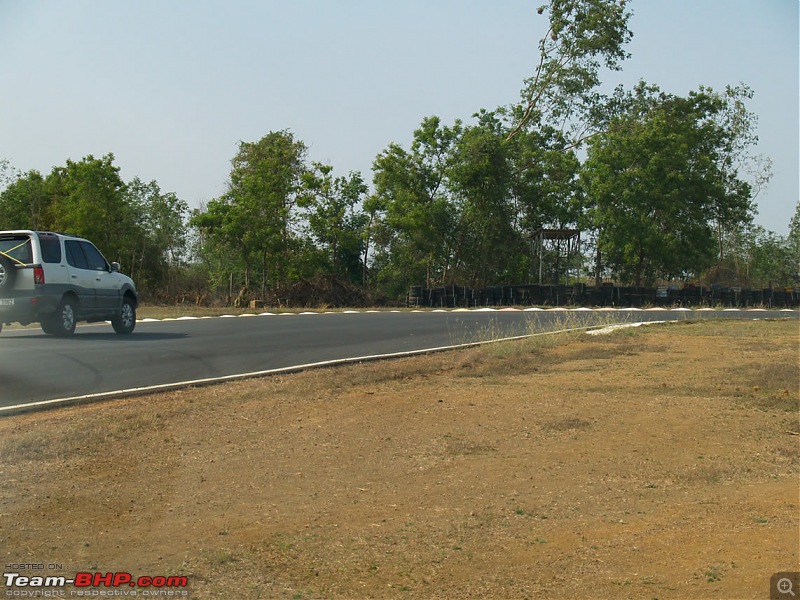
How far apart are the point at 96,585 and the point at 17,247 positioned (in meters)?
13.2

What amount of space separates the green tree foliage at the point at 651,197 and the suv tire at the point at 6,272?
120 feet

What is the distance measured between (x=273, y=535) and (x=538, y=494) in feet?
7.29

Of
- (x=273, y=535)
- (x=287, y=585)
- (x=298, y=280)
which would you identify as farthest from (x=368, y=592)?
(x=298, y=280)

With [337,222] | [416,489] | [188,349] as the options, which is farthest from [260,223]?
[416,489]

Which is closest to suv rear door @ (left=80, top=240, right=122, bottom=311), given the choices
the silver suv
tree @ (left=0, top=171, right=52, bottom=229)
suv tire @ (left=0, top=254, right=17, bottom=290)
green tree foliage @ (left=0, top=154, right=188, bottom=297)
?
the silver suv

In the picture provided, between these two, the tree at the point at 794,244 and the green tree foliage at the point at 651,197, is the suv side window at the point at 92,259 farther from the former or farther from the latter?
the tree at the point at 794,244

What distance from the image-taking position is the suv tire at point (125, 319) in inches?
760

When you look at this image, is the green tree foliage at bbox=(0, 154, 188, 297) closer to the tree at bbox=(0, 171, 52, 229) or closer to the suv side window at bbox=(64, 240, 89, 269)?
the tree at bbox=(0, 171, 52, 229)

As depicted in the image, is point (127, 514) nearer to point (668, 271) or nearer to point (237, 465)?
point (237, 465)

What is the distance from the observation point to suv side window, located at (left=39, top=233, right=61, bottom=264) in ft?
56.4

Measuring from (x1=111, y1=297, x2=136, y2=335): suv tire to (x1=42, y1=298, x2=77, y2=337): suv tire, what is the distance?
4.57 feet

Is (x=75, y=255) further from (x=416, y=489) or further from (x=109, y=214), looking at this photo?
(x=109, y=214)

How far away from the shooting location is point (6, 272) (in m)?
16.5

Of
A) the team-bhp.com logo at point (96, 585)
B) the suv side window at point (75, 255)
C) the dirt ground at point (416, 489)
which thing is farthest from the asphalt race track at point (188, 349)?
the team-bhp.com logo at point (96, 585)
